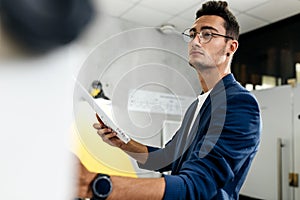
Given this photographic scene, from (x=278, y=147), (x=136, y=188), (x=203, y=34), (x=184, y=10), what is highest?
(x=184, y=10)

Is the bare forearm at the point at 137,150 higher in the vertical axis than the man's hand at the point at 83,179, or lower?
higher

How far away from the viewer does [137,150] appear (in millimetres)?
919

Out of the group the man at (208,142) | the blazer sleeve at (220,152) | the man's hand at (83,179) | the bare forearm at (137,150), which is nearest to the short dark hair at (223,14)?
the man at (208,142)

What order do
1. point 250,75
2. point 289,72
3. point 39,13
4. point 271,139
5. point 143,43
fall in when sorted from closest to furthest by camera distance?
point 39,13 < point 143,43 < point 271,139 < point 289,72 < point 250,75

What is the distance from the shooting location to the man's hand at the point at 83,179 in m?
0.34

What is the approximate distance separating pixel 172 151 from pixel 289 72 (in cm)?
222

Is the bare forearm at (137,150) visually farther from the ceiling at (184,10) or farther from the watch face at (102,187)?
the ceiling at (184,10)

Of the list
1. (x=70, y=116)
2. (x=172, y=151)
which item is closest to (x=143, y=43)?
(x=70, y=116)

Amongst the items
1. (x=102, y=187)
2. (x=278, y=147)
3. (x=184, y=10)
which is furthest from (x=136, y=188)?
(x=184, y=10)

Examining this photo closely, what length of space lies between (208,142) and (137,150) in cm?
27

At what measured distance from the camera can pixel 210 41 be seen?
91 cm

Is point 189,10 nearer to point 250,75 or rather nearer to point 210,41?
point 250,75

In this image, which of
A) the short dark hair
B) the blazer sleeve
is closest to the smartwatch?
the blazer sleeve

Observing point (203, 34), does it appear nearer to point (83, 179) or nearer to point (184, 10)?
point (83, 179)
